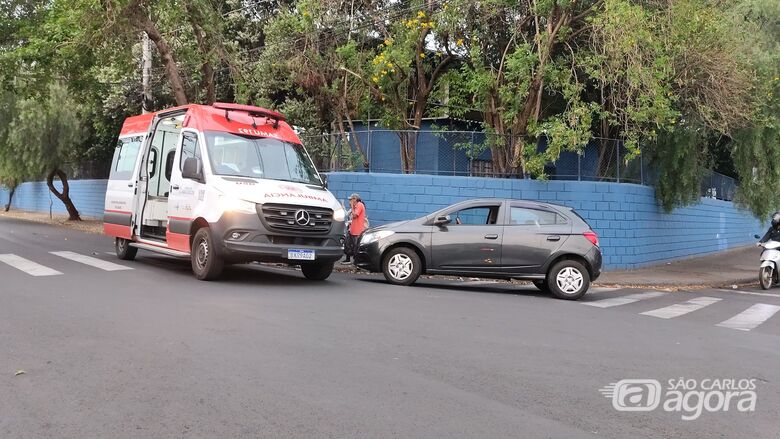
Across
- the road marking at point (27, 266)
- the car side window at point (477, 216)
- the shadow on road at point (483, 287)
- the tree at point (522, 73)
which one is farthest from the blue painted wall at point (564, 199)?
the road marking at point (27, 266)

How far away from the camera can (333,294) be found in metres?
9.49

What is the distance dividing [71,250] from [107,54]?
5640mm

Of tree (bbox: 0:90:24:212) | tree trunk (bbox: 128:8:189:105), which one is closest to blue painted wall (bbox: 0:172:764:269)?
tree trunk (bbox: 128:8:189:105)

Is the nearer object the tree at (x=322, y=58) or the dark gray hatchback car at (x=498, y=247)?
the dark gray hatchback car at (x=498, y=247)

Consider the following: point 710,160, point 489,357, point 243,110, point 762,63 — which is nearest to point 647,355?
point 489,357

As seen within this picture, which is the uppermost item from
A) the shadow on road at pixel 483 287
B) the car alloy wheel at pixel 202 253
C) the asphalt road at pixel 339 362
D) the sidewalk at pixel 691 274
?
the car alloy wheel at pixel 202 253

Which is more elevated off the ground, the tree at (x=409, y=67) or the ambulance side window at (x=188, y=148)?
the tree at (x=409, y=67)

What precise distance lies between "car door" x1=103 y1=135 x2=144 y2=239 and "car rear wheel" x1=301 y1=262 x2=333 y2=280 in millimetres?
3838

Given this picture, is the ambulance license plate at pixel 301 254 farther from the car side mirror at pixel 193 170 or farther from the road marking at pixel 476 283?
the road marking at pixel 476 283

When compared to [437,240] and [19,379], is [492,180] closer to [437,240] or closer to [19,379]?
[437,240]

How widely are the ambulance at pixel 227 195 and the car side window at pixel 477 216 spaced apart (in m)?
2.30

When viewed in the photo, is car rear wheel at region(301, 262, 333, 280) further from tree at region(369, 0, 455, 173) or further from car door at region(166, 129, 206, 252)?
tree at region(369, 0, 455, 173)

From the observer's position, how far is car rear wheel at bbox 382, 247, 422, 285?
11.6 meters

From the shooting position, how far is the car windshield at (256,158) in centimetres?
1052
